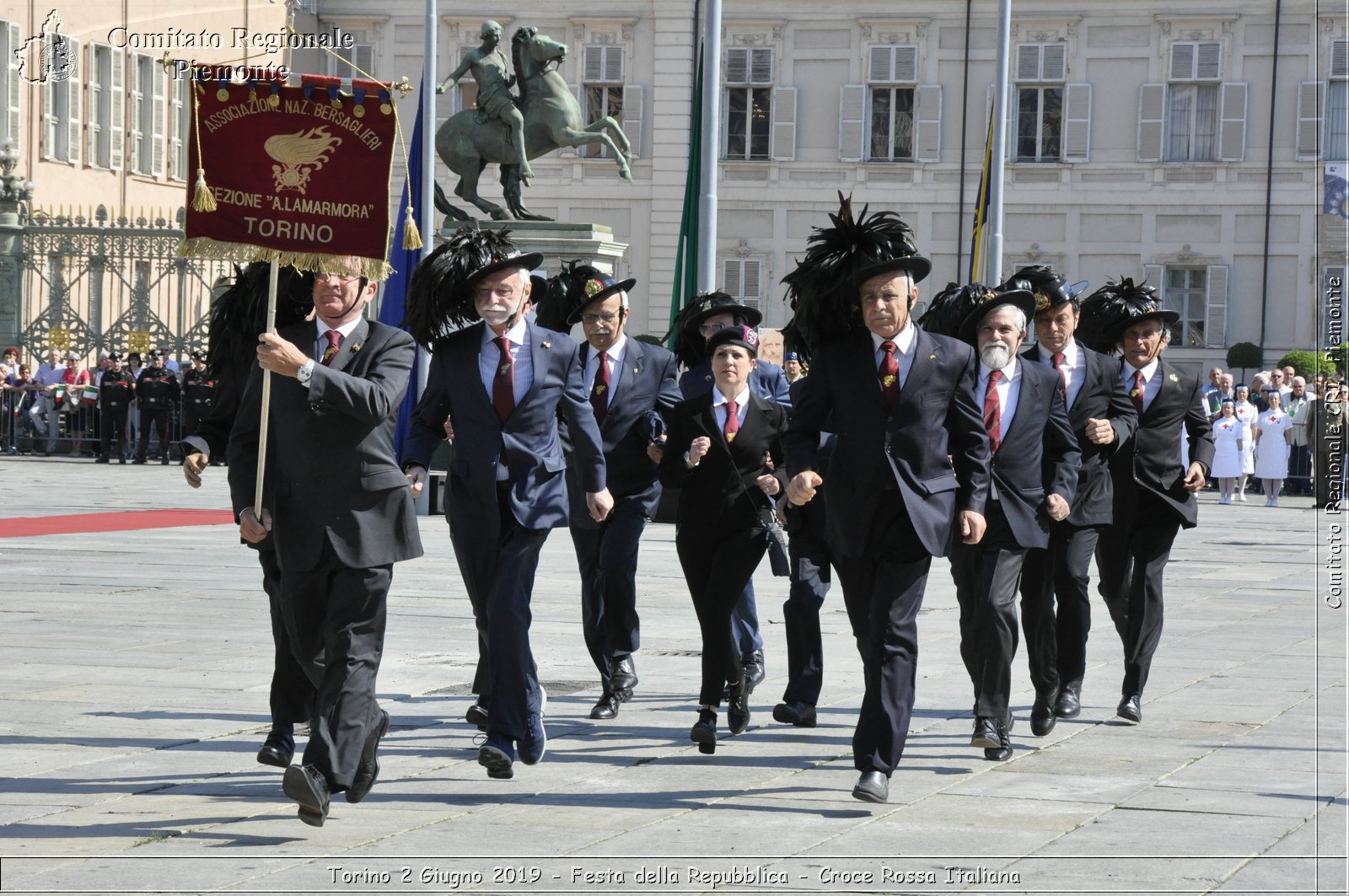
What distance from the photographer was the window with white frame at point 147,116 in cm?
3950

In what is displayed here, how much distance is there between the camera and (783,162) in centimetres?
4203

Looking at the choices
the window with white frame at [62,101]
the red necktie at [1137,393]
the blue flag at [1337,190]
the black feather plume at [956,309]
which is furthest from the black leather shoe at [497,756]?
the window with white frame at [62,101]

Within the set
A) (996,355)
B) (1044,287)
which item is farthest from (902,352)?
(1044,287)

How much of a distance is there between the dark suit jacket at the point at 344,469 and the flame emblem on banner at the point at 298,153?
1.75 ft

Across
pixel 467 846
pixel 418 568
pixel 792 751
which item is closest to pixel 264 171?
pixel 467 846

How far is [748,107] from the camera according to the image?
4219cm

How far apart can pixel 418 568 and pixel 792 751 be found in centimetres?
744

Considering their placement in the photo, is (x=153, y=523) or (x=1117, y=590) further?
(x=153, y=523)

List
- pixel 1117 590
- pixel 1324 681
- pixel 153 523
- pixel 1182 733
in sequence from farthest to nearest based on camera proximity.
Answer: pixel 153 523, pixel 1324 681, pixel 1117 590, pixel 1182 733

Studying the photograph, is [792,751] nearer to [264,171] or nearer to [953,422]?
[953,422]

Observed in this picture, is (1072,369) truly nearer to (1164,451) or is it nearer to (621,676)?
(1164,451)

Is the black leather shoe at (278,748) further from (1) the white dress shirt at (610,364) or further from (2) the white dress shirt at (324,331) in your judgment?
(1) the white dress shirt at (610,364)

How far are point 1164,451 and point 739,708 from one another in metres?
2.49

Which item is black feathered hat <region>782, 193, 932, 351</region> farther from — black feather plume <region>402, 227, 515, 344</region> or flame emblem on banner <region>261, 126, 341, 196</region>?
flame emblem on banner <region>261, 126, 341, 196</region>
